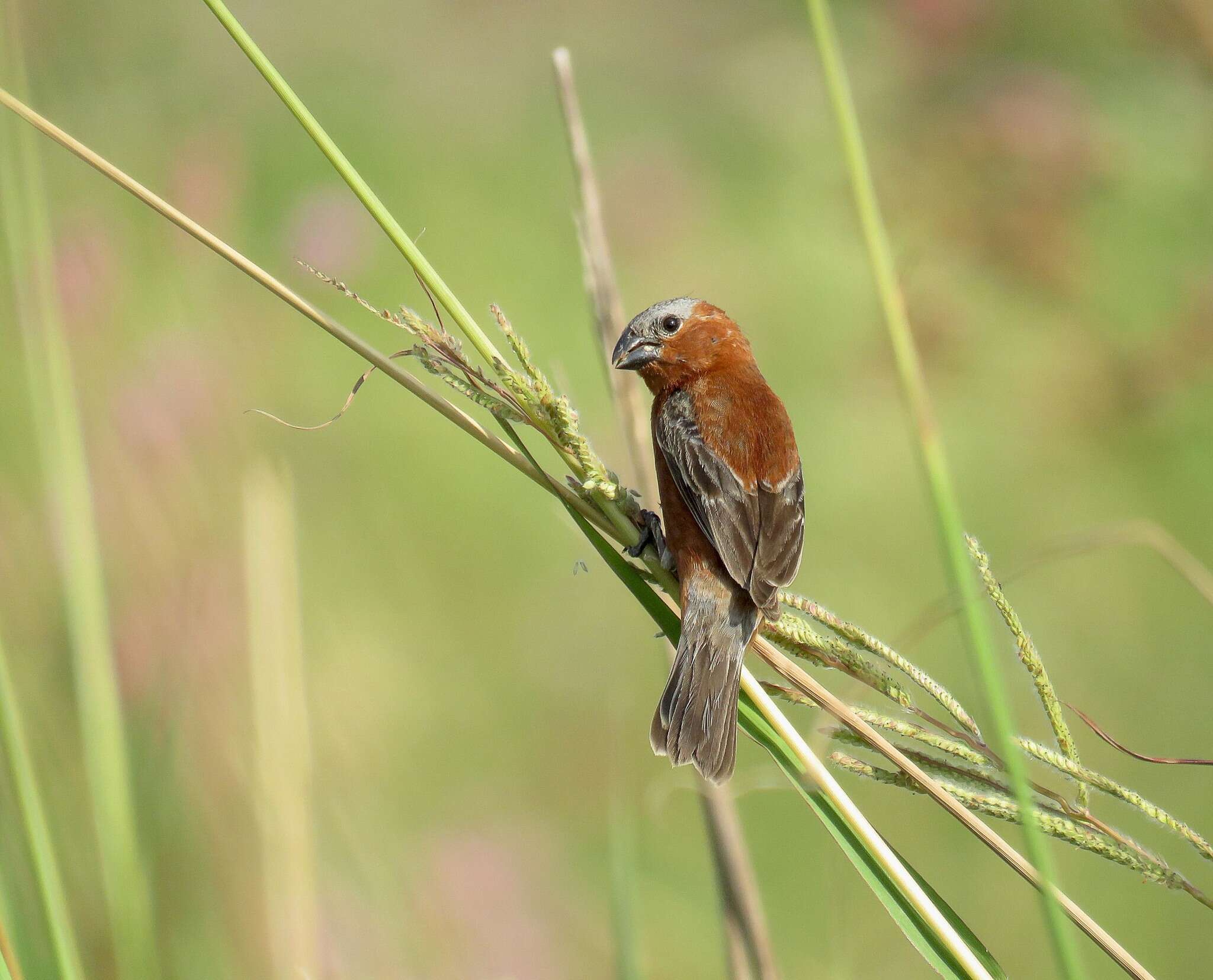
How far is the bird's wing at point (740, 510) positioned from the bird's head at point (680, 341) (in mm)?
235

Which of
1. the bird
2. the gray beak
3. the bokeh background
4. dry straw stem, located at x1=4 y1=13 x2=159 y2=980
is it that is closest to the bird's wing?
the bird

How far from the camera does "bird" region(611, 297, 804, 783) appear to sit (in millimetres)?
2188

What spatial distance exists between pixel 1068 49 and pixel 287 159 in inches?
254

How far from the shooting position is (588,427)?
5.85 m

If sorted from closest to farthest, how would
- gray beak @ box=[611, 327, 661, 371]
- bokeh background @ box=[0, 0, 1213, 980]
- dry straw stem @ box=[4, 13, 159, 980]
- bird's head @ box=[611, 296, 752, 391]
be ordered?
dry straw stem @ box=[4, 13, 159, 980], bokeh background @ box=[0, 0, 1213, 980], gray beak @ box=[611, 327, 661, 371], bird's head @ box=[611, 296, 752, 391]

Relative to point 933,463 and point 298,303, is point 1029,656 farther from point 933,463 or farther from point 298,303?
point 298,303

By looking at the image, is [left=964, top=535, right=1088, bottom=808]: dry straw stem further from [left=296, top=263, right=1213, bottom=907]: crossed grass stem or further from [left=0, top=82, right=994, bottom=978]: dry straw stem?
[left=0, top=82, right=994, bottom=978]: dry straw stem

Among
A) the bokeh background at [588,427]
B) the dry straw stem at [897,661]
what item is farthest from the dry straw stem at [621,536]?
the bokeh background at [588,427]

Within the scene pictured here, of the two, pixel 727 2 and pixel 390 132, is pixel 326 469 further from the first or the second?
pixel 727 2

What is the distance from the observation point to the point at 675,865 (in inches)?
191

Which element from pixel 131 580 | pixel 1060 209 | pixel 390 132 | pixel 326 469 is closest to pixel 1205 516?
pixel 1060 209

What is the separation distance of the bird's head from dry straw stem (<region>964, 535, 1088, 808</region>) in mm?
1672

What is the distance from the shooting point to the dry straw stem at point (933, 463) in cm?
96

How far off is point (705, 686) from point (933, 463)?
4.17 ft
